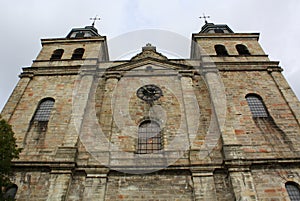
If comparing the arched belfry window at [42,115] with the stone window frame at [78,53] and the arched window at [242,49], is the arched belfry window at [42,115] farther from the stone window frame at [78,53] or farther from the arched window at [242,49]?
the arched window at [242,49]

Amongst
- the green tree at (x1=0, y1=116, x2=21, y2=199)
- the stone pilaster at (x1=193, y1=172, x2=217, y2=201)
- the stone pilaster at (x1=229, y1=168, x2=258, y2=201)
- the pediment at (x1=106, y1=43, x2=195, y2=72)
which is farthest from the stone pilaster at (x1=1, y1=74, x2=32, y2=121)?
the stone pilaster at (x1=229, y1=168, x2=258, y2=201)

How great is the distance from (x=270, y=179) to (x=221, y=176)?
6.50ft

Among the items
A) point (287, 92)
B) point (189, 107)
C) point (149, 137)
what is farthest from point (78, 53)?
point (287, 92)

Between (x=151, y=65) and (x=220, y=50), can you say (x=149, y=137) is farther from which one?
(x=220, y=50)

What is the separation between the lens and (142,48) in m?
20.2

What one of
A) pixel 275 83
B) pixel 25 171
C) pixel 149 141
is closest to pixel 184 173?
pixel 149 141

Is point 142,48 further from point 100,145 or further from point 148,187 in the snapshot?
point 148,187

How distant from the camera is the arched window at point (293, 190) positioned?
1041 cm

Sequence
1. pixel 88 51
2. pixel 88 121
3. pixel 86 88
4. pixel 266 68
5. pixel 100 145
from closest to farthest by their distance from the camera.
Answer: pixel 100 145 < pixel 88 121 < pixel 86 88 < pixel 266 68 < pixel 88 51

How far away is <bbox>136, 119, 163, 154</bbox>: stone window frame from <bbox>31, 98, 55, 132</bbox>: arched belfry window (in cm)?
494

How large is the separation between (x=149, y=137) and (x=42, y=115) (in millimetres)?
6094

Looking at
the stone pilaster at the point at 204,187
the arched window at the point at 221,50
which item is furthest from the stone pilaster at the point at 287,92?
the stone pilaster at the point at 204,187

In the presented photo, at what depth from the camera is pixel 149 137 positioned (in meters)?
13.3

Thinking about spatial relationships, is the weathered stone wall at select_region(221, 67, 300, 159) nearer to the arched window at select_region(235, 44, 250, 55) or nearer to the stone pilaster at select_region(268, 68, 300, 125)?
the stone pilaster at select_region(268, 68, 300, 125)
